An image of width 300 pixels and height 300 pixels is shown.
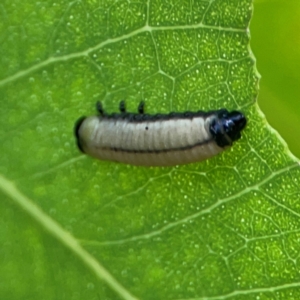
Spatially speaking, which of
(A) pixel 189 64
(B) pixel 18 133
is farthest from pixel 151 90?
(B) pixel 18 133

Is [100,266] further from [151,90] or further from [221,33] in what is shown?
[221,33]

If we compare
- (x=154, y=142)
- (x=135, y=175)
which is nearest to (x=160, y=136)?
(x=154, y=142)
